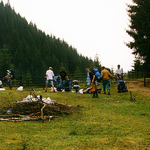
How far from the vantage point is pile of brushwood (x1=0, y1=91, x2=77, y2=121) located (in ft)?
26.5

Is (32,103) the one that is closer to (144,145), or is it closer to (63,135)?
(63,135)

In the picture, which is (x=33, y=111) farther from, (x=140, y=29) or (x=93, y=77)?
(x=140, y=29)

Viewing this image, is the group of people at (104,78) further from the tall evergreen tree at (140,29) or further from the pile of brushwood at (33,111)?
the tall evergreen tree at (140,29)

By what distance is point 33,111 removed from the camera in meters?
8.65

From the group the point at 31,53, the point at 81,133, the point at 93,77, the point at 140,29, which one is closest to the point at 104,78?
the point at 93,77

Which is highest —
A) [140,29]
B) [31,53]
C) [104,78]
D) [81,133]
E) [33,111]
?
[31,53]

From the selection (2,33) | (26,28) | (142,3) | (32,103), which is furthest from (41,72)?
(32,103)

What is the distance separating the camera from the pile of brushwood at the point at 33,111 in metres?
8.09

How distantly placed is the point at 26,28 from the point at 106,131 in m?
170

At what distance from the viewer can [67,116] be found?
28.0 feet

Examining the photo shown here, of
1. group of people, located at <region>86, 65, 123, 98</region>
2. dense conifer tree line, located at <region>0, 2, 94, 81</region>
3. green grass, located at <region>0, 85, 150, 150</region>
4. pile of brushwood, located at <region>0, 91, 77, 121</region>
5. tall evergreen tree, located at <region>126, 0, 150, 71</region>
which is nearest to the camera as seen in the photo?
green grass, located at <region>0, 85, 150, 150</region>

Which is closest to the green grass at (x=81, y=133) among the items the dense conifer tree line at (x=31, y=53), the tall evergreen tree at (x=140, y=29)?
the tall evergreen tree at (x=140, y=29)

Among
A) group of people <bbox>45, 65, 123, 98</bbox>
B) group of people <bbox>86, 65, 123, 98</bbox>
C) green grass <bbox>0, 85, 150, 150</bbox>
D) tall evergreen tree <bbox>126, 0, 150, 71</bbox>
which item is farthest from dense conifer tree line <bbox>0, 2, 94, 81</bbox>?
green grass <bbox>0, 85, 150, 150</bbox>

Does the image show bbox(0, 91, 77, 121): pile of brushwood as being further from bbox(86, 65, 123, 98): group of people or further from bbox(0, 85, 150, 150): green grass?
bbox(86, 65, 123, 98): group of people
